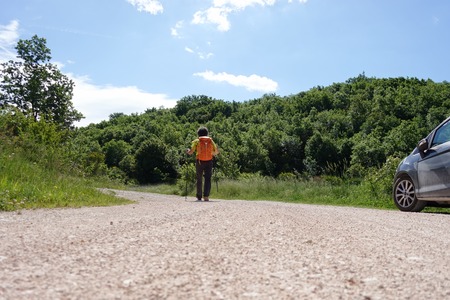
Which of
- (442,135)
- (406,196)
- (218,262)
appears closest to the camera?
(218,262)

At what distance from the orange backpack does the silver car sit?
15.7 feet

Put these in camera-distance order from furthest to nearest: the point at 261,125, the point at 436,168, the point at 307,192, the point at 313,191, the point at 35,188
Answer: the point at 261,125 → the point at 307,192 → the point at 313,191 → the point at 35,188 → the point at 436,168

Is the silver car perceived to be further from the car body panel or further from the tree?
the tree

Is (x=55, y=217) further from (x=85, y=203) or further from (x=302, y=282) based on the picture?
(x=302, y=282)

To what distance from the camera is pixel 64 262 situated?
2.54m

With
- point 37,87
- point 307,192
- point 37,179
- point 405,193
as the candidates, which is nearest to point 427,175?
point 405,193

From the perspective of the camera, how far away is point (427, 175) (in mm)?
7613

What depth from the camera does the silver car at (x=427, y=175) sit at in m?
7.31

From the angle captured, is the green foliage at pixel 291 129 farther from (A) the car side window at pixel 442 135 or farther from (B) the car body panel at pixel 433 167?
(A) the car side window at pixel 442 135

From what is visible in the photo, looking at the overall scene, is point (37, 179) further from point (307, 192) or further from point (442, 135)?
point (307, 192)

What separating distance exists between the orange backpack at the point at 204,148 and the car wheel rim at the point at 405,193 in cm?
484

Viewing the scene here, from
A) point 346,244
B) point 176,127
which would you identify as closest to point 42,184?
point 346,244

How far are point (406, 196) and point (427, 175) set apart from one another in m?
0.83

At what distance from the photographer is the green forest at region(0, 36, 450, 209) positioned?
41.9m
